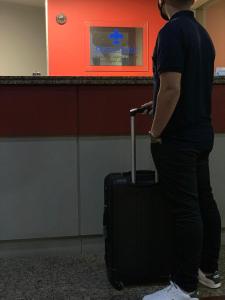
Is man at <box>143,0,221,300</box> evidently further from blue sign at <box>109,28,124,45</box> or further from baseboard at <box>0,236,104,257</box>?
blue sign at <box>109,28,124,45</box>

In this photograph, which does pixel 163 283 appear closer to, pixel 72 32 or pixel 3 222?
pixel 3 222

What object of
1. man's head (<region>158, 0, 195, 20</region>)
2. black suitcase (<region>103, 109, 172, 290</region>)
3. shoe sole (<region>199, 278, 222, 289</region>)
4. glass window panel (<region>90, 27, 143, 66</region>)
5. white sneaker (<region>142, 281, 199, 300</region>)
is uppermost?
glass window panel (<region>90, 27, 143, 66</region>)

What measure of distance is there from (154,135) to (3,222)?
1.06m

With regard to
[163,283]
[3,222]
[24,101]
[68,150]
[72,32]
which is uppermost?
[72,32]

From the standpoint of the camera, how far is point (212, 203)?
1820 millimetres

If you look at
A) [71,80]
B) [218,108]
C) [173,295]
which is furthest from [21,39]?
[173,295]

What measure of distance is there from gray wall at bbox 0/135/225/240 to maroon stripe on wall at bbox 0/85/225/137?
0.18 ft

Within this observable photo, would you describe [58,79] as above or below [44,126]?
above

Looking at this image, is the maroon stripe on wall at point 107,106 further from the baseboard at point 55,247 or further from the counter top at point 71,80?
the baseboard at point 55,247

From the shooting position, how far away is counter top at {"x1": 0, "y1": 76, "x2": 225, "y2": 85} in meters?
2.10

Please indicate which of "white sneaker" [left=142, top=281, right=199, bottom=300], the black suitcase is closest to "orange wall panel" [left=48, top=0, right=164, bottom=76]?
the black suitcase

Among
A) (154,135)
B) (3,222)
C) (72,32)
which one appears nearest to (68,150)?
(3,222)

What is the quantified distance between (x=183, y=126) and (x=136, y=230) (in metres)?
0.55

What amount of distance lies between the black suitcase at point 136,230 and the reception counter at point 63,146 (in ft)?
1.32
